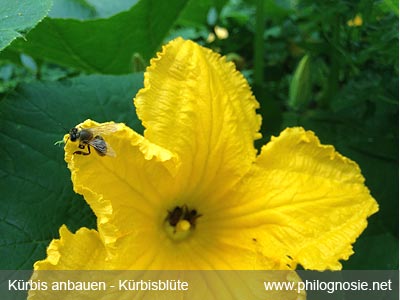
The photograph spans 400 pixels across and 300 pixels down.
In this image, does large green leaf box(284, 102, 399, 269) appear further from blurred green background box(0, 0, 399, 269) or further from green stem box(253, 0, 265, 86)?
green stem box(253, 0, 265, 86)

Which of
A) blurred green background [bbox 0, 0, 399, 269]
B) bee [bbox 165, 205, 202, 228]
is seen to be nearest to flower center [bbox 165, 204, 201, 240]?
bee [bbox 165, 205, 202, 228]

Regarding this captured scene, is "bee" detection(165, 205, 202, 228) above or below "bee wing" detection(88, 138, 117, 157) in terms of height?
below

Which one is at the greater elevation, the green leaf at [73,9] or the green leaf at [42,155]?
the green leaf at [73,9]

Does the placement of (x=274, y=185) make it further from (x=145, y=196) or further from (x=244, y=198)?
(x=145, y=196)

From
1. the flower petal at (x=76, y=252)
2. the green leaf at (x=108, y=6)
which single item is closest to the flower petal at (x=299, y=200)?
the flower petal at (x=76, y=252)

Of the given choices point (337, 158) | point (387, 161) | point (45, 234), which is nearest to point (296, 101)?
point (387, 161)

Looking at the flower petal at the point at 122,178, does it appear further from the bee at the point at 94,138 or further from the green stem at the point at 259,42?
the green stem at the point at 259,42
